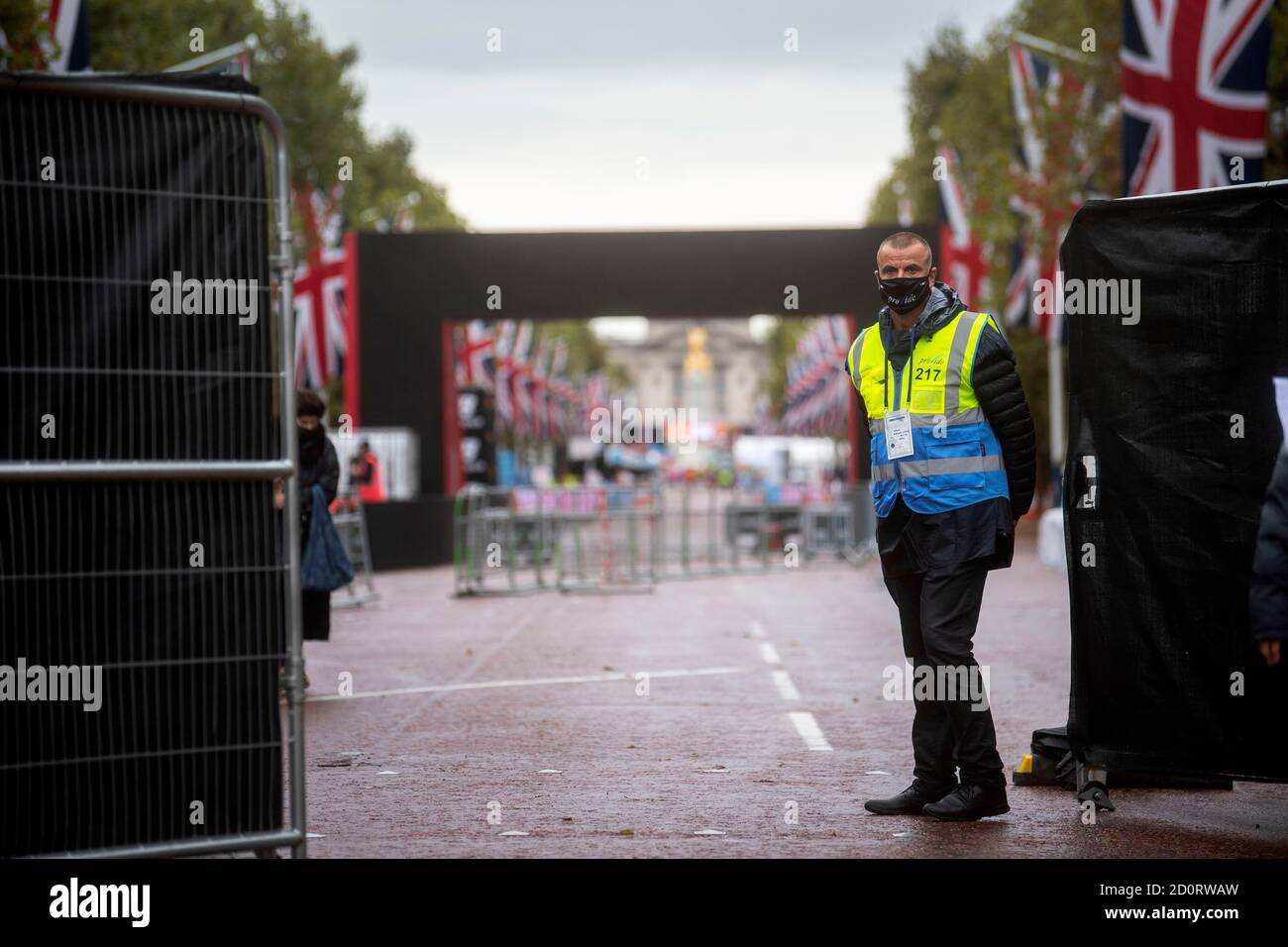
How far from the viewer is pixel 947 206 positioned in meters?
31.0

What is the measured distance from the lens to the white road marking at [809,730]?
9.01 meters

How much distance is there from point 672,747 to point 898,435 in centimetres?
272

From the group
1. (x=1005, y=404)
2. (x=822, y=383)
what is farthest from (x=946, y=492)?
(x=822, y=383)

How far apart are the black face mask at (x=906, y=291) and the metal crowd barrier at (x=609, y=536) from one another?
14.2 meters

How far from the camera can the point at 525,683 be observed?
476 inches

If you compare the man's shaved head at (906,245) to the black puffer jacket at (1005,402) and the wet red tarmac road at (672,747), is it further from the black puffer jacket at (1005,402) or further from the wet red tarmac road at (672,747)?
the wet red tarmac road at (672,747)

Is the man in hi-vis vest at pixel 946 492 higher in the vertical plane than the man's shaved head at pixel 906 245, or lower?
lower

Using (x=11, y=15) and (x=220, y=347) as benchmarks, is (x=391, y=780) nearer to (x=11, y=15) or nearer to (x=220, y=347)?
(x=220, y=347)

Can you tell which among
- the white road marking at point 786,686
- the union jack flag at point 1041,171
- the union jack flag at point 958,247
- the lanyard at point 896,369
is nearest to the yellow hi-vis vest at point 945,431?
the lanyard at point 896,369

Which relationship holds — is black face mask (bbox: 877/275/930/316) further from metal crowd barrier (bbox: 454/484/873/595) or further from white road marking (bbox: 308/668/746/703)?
metal crowd barrier (bbox: 454/484/873/595)

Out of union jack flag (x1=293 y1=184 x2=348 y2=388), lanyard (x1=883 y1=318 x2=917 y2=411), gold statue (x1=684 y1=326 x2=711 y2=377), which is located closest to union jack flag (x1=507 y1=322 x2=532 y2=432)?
union jack flag (x1=293 y1=184 x2=348 y2=388)

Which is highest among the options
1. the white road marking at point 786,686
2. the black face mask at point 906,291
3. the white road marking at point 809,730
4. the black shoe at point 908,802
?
the black face mask at point 906,291
